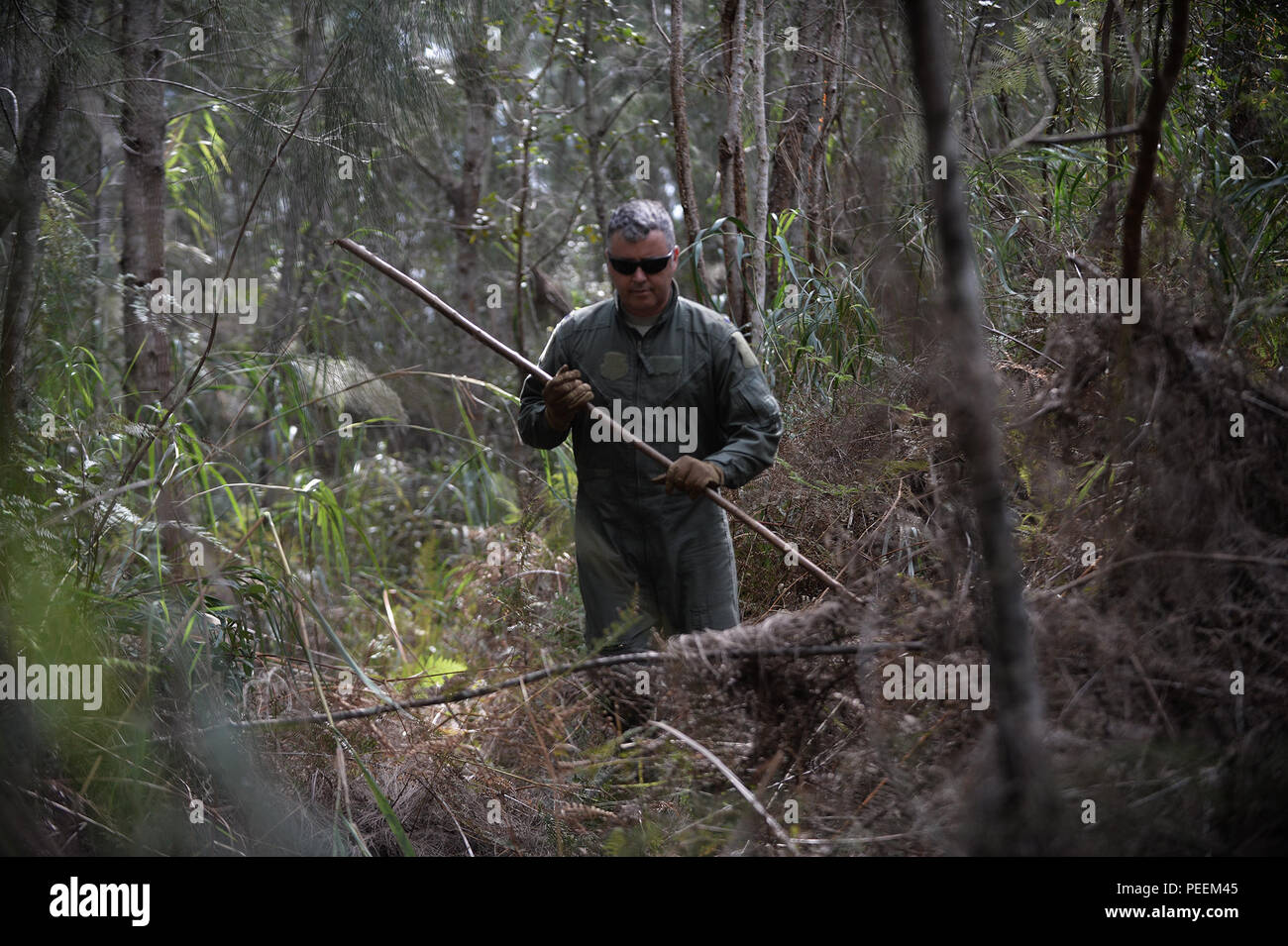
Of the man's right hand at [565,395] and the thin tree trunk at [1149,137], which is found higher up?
the thin tree trunk at [1149,137]

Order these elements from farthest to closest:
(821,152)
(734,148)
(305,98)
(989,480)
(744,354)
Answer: (821,152), (734,148), (305,98), (744,354), (989,480)

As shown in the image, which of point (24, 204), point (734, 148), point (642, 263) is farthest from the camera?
point (734, 148)

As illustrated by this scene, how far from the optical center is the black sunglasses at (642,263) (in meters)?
2.99

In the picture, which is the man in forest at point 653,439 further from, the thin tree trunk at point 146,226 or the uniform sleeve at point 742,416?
the thin tree trunk at point 146,226

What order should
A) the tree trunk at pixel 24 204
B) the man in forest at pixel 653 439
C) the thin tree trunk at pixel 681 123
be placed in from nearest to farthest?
the tree trunk at pixel 24 204 < the man in forest at pixel 653 439 < the thin tree trunk at pixel 681 123

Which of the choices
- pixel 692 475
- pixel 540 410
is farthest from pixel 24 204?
pixel 692 475

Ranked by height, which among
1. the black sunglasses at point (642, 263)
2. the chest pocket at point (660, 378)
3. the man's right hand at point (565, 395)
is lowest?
the man's right hand at point (565, 395)

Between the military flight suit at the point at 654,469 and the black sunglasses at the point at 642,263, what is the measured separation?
145 mm

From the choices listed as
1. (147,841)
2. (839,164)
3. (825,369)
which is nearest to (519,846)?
(147,841)

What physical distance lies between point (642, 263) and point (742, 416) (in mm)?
586

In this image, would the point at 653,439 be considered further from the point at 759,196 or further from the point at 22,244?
the point at 759,196

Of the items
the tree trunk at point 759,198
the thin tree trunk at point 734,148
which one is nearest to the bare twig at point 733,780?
the tree trunk at point 759,198

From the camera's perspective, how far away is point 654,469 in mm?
3111

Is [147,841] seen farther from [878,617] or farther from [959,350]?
[959,350]
